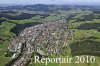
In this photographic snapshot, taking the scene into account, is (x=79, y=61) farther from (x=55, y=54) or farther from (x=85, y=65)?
(x=55, y=54)

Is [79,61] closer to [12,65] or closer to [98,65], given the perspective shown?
[98,65]

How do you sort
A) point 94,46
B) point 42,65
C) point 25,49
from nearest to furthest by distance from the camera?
point 42,65 < point 25,49 < point 94,46

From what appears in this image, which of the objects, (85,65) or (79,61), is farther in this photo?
(79,61)

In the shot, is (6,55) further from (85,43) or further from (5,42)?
(85,43)

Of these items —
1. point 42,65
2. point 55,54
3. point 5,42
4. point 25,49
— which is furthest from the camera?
point 5,42

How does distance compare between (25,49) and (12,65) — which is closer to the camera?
(12,65)

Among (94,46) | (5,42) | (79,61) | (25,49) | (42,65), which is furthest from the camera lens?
(5,42)

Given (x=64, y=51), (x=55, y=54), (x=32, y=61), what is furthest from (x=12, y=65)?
(x=64, y=51)

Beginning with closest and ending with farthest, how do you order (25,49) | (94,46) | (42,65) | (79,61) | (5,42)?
1. (42,65)
2. (79,61)
3. (25,49)
4. (94,46)
5. (5,42)

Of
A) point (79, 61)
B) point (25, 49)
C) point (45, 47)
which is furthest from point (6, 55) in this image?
point (79, 61)
